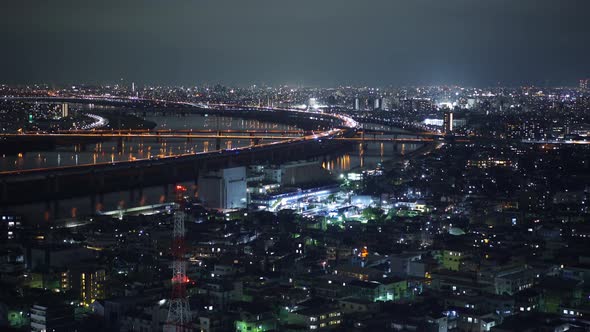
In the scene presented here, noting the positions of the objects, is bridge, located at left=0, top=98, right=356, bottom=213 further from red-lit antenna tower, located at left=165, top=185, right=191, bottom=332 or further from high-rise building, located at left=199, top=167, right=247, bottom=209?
red-lit antenna tower, located at left=165, top=185, right=191, bottom=332

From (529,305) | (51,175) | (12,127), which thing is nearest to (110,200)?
(51,175)

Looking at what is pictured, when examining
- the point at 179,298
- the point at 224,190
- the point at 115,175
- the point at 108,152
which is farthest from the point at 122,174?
the point at 179,298

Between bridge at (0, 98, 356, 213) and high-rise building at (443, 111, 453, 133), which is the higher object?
high-rise building at (443, 111, 453, 133)

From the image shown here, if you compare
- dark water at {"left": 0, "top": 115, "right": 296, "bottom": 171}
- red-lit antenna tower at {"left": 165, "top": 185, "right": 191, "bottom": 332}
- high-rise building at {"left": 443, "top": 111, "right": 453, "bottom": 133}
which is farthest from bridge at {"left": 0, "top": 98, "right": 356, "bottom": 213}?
high-rise building at {"left": 443, "top": 111, "right": 453, "bottom": 133}

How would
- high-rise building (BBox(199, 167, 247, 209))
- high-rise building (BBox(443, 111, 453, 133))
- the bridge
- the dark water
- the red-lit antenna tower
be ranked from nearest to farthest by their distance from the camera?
the red-lit antenna tower < high-rise building (BBox(199, 167, 247, 209)) < the bridge < the dark water < high-rise building (BBox(443, 111, 453, 133))

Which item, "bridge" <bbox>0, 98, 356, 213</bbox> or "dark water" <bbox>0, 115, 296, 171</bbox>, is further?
"dark water" <bbox>0, 115, 296, 171</bbox>

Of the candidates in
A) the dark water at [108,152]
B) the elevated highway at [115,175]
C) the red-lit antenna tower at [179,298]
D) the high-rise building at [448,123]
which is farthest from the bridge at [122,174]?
the high-rise building at [448,123]

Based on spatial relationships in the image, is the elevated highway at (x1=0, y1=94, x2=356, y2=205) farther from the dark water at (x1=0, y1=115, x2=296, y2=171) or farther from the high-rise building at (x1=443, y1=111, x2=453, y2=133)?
the high-rise building at (x1=443, y1=111, x2=453, y2=133)

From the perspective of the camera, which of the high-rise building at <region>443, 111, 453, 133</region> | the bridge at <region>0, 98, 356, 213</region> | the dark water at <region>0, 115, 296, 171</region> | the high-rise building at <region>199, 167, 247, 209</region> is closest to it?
the high-rise building at <region>199, 167, 247, 209</region>

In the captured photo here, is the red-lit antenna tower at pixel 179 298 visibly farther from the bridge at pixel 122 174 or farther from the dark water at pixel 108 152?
the dark water at pixel 108 152
